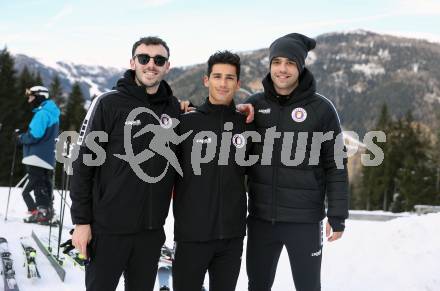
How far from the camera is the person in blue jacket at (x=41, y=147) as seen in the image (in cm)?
852

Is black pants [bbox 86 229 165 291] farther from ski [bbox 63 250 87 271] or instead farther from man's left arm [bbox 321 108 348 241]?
ski [bbox 63 250 87 271]

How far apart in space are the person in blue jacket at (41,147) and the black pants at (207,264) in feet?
18.5

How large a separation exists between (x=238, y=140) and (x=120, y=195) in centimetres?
114

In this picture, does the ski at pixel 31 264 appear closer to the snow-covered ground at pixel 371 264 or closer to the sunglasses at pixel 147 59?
the snow-covered ground at pixel 371 264

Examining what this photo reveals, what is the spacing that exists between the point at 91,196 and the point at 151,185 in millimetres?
491

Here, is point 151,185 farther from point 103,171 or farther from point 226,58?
point 226,58

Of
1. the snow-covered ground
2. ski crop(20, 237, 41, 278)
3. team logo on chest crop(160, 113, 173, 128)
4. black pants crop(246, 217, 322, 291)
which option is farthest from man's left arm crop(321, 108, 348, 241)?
ski crop(20, 237, 41, 278)

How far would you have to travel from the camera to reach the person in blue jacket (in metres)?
8.52

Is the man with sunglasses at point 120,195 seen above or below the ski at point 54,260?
above

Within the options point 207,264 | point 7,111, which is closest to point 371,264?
point 207,264

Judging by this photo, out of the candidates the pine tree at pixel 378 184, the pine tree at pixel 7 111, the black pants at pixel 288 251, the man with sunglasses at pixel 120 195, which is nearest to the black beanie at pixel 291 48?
the man with sunglasses at pixel 120 195

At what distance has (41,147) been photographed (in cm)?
865

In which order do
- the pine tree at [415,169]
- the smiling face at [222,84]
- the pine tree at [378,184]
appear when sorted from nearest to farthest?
the smiling face at [222,84] → the pine tree at [415,169] → the pine tree at [378,184]

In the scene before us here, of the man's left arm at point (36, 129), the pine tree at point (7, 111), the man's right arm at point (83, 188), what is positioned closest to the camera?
the man's right arm at point (83, 188)
